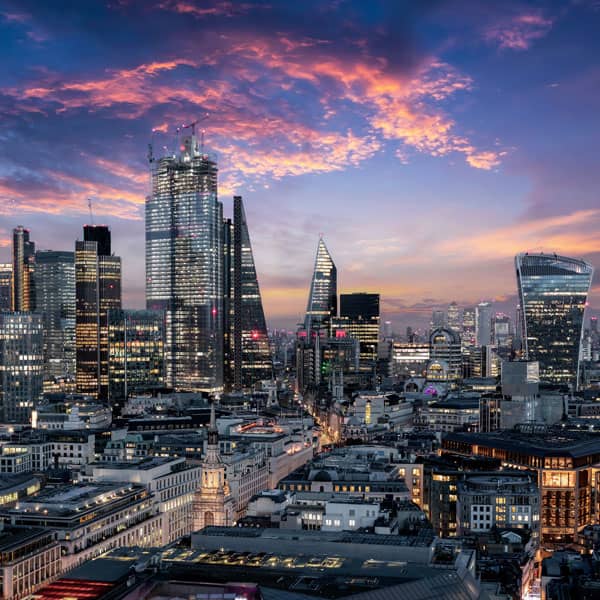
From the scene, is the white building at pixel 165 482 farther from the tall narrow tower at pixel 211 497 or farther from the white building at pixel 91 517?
the tall narrow tower at pixel 211 497

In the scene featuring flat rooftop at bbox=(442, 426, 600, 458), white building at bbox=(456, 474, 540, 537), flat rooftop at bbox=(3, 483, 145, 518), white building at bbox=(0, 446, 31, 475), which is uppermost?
flat rooftop at bbox=(442, 426, 600, 458)

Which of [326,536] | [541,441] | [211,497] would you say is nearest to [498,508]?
[541,441]

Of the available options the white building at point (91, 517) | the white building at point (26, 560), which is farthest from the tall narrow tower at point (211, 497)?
the white building at point (26, 560)

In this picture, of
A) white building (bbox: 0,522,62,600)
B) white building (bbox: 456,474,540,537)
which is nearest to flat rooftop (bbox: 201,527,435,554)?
white building (bbox: 0,522,62,600)

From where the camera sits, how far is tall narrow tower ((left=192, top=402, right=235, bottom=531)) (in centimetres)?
11900

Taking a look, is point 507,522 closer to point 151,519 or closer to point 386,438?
point 151,519

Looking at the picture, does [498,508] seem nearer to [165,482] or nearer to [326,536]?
[326,536]

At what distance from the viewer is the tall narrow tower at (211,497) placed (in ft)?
390

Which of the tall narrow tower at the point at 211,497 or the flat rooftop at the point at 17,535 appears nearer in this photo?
the flat rooftop at the point at 17,535

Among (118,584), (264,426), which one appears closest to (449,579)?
(118,584)

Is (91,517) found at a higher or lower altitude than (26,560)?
higher

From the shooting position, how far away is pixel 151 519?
368 ft

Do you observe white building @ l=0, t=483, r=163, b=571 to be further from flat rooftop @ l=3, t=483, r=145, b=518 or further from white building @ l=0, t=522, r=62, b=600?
white building @ l=0, t=522, r=62, b=600

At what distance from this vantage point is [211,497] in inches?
4715
